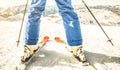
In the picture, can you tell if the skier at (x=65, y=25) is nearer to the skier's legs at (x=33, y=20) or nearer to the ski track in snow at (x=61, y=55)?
the skier's legs at (x=33, y=20)

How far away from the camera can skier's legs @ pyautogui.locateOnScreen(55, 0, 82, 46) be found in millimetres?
4602

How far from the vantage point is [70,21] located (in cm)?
464

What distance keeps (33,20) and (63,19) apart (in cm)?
57

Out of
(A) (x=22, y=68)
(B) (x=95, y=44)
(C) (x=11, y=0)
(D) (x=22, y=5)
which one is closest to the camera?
(A) (x=22, y=68)

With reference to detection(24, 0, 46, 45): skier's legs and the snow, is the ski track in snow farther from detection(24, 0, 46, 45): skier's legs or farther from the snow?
detection(24, 0, 46, 45): skier's legs

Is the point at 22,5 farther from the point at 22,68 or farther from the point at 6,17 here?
the point at 22,68

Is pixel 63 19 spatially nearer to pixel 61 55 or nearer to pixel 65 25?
pixel 65 25

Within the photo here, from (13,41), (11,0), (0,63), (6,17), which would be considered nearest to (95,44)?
(13,41)

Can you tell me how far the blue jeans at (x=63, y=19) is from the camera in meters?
4.61

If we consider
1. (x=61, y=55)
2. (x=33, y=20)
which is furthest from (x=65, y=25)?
(x=61, y=55)

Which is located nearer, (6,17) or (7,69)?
(7,69)

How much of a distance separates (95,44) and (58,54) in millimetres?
1366

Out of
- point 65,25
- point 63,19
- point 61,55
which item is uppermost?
point 63,19

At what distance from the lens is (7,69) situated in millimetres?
4426
